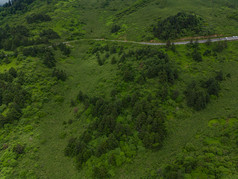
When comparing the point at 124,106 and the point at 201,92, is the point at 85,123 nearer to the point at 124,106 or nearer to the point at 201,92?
the point at 124,106

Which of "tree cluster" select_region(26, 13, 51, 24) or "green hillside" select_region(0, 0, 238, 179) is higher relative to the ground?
"tree cluster" select_region(26, 13, 51, 24)

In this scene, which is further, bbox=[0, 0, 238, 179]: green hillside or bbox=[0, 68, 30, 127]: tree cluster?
bbox=[0, 68, 30, 127]: tree cluster

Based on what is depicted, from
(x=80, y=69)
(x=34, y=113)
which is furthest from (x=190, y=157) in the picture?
(x=80, y=69)

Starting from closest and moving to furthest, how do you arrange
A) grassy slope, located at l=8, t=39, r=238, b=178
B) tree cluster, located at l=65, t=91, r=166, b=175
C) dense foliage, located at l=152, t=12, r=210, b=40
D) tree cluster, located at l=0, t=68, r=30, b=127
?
grassy slope, located at l=8, t=39, r=238, b=178
tree cluster, located at l=65, t=91, r=166, b=175
tree cluster, located at l=0, t=68, r=30, b=127
dense foliage, located at l=152, t=12, r=210, b=40

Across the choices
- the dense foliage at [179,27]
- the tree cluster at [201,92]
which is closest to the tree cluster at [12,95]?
the tree cluster at [201,92]

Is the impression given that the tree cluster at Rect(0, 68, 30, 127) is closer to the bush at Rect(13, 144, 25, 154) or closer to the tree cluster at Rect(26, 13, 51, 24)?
the bush at Rect(13, 144, 25, 154)

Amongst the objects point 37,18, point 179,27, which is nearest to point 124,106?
point 179,27

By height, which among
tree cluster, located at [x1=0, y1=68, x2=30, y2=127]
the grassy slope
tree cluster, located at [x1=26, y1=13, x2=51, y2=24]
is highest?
tree cluster, located at [x1=26, y1=13, x2=51, y2=24]

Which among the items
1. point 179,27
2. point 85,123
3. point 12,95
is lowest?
point 85,123

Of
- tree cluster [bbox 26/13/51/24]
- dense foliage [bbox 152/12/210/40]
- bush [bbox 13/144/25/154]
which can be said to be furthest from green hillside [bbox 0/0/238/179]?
tree cluster [bbox 26/13/51/24]
